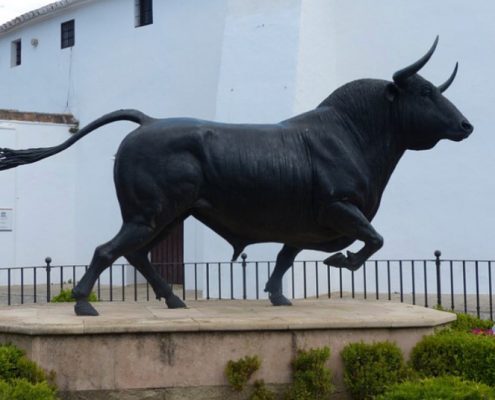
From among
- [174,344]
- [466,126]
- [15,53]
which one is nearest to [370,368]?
[174,344]

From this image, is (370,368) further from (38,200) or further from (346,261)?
(38,200)

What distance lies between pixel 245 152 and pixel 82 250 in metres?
12.1

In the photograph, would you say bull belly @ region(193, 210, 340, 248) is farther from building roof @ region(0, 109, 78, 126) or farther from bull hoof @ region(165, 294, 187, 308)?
building roof @ region(0, 109, 78, 126)

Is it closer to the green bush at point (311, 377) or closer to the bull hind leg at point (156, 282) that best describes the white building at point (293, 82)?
the bull hind leg at point (156, 282)

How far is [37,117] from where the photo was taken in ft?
54.9

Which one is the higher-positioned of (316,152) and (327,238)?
(316,152)

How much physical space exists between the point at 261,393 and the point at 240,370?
204 mm

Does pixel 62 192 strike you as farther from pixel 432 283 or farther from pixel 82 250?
pixel 432 283

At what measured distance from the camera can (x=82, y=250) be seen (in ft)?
55.4

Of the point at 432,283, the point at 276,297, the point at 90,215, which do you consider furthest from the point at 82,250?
the point at 276,297

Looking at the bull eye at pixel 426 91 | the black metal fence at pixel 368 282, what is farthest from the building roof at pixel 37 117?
the bull eye at pixel 426 91

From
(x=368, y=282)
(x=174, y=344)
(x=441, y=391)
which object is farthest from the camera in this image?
(x=368, y=282)

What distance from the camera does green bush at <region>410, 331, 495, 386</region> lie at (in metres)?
4.88

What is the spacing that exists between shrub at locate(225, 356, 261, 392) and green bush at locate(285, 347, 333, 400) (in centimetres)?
28
